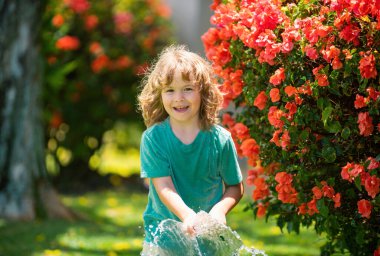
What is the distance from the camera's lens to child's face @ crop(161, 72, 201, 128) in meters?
3.63

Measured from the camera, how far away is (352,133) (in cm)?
373

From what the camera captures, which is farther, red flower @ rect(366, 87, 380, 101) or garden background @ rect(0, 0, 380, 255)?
garden background @ rect(0, 0, 380, 255)

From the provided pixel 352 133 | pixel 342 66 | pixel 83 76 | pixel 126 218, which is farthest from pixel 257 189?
pixel 83 76

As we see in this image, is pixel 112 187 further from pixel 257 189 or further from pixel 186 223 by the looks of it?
pixel 186 223

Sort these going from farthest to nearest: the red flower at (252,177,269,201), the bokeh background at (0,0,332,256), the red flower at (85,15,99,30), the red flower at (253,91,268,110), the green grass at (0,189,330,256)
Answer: the red flower at (85,15,99,30), the bokeh background at (0,0,332,256), the green grass at (0,189,330,256), the red flower at (252,177,269,201), the red flower at (253,91,268,110)

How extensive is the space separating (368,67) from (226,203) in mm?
895

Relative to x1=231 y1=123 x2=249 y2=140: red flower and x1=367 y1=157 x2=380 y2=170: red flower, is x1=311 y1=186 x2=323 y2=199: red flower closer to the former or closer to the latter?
x1=367 y1=157 x2=380 y2=170: red flower

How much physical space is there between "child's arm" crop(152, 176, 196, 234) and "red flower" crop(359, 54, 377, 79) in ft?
3.18

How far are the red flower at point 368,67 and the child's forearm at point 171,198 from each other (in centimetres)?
97

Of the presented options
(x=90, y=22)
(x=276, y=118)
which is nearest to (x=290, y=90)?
(x=276, y=118)

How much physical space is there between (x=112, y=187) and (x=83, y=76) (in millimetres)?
1678

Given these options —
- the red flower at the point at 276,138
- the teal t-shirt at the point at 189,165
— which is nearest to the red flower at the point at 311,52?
the red flower at the point at 276,138

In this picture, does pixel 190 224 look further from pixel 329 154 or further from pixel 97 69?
pixel 97 69

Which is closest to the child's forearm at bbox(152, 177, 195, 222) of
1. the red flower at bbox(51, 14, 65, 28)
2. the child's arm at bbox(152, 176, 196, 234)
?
the child's arm at bbox(152, 176, 196, 234)
